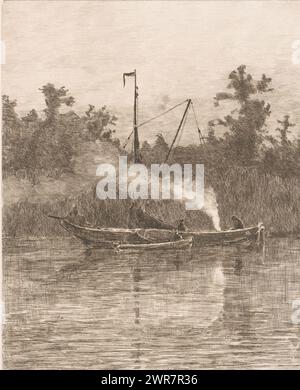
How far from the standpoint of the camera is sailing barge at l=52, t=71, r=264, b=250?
9.30 meters

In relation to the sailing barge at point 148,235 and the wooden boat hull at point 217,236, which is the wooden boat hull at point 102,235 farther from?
the wooden boat hull at point 217,236

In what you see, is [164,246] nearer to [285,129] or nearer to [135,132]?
[135,132]

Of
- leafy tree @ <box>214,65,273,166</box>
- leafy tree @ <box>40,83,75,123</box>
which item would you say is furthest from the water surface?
leafy tree @ <box>40,83,75,123</box>

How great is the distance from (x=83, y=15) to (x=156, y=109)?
48.4 inches

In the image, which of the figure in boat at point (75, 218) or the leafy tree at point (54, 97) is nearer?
the leafy tree at point (54, 97)

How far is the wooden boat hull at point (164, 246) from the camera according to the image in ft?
30.6

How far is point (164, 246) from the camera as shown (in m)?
9.38

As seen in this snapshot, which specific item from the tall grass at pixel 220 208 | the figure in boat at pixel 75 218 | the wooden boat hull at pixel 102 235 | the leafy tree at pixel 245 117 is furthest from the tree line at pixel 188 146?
the wooden boat hull at pixel 102 235

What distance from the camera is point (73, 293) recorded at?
9.01 metres

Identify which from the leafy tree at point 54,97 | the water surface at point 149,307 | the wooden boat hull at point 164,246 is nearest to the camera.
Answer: the water surface at point 149,307

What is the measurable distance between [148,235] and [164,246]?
0.20 metres

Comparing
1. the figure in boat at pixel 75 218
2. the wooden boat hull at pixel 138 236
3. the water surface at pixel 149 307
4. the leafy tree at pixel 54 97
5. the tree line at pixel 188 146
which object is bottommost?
the water surface at pixel 149 307

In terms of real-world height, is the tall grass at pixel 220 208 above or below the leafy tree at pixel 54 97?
below

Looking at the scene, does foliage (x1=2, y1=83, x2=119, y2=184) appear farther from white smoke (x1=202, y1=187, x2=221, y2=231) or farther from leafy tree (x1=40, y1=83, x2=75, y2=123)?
white smoke (x1=202, y1=187, x2=221, y2=231)
